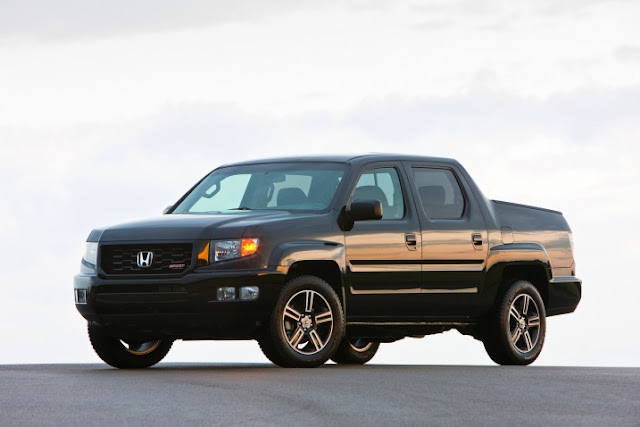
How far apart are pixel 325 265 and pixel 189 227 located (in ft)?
4.51

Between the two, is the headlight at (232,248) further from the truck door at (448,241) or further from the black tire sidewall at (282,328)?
the truck door at (448,241)

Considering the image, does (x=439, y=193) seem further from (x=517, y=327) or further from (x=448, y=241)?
(x=517, y=327)

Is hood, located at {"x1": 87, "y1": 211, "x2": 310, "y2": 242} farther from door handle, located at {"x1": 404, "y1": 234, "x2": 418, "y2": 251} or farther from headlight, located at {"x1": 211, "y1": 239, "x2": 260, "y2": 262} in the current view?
door handle, located at {"x1": 404, "y1": 234, "x2": 418, "y2": 251}

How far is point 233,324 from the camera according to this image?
522 inches

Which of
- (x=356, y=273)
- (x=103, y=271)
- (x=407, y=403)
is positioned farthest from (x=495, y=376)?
(x=103, y=271)

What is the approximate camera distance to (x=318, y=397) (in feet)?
34.7

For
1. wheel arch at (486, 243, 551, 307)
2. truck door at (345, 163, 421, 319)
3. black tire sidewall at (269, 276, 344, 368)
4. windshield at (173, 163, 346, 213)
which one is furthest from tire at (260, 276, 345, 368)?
wheel arch at (486, 243, 551, 307)

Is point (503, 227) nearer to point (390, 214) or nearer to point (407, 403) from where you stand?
point (390, 214)

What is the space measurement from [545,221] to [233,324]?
15.7ft

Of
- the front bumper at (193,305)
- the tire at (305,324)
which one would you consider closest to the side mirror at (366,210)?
the tire at (305,324)

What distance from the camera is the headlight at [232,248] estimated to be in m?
13.3

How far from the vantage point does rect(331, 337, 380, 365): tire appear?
16984 mm

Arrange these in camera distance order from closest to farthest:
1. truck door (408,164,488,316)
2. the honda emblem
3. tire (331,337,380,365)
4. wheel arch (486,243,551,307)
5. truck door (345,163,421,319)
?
1. the honda emblem
2. truck door (345,163,421,319)
3. truck door (408,164,488,316)
4. wheel arch (486,243,551,307)
5. tire (331,337,380,365)

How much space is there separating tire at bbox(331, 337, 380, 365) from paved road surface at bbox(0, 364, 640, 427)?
291 centimetres
